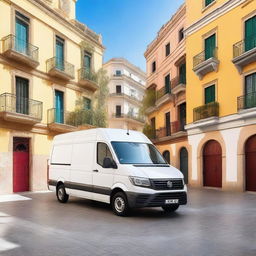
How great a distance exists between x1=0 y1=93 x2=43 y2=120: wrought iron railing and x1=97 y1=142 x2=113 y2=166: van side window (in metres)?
7.66

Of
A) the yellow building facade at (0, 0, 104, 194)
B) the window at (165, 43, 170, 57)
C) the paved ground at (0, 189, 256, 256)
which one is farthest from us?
the window at (165, 43, 170, 57)

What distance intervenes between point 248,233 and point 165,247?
247 cm

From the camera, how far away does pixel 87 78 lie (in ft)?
78.8

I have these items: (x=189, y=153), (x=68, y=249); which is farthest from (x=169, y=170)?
(x=189, y=153)

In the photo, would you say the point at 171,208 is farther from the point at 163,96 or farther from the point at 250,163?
the point at 163,96

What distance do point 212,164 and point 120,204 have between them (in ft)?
42.8

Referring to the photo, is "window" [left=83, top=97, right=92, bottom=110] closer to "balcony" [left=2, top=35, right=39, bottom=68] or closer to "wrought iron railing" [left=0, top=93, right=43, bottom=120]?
"wrought iron railing" [left=0, top=93, right=43, bottom=120]

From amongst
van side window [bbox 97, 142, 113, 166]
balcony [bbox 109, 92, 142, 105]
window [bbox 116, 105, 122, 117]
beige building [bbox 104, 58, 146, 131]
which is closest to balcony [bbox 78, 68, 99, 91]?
van side window [bbox 97, 142, 113, 166]

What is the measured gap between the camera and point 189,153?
2378cm

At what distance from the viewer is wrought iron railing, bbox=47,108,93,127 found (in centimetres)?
2167

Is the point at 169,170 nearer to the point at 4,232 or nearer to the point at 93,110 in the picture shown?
the point at 4,232

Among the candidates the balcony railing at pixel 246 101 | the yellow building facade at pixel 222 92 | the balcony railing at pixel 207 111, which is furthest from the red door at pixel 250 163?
the balcony railing at pixel 207 111

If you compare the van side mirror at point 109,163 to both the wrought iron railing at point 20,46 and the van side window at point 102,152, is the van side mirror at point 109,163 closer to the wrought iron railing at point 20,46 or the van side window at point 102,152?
the van side window at point 102,152

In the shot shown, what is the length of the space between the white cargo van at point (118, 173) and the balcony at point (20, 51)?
6.82 m
